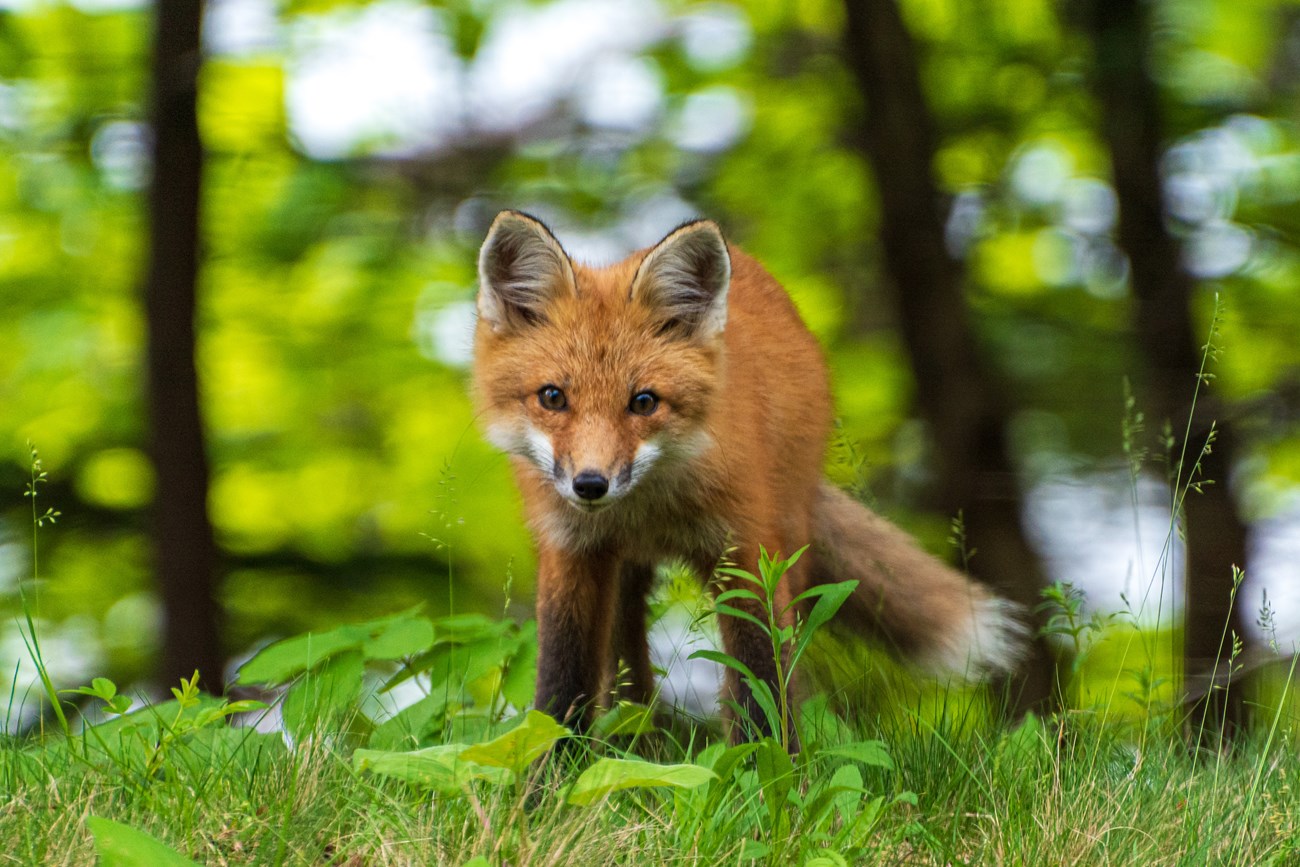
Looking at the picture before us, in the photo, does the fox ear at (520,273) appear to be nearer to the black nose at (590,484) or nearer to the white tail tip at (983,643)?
the black nose at (590,484)

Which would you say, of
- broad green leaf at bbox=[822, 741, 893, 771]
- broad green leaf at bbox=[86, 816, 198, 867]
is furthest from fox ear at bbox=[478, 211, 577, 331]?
broad green leaf at bbox=[86, 816, 198, 867]

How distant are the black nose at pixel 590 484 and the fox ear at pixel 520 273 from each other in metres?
0.75

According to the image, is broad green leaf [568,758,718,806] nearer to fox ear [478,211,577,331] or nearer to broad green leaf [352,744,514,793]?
broad green leaf [352,744,514,793]

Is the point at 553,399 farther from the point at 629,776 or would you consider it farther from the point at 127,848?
the point at 127,848

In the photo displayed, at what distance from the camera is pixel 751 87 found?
9.90 metres

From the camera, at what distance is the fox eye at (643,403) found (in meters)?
3.67

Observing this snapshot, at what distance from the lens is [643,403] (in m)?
3.68

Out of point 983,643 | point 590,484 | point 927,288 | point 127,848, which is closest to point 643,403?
point 590,484

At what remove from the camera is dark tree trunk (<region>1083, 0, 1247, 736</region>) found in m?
6.64

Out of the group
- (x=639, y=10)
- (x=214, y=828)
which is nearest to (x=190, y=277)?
(x=639, y=10)


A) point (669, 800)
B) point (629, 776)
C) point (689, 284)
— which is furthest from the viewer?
point (689, 284)

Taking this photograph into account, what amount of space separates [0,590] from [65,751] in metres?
6.39

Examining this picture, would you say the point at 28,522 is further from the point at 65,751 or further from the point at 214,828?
the point at 214,828

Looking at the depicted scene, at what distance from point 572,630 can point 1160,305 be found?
186 inches
